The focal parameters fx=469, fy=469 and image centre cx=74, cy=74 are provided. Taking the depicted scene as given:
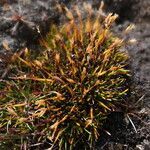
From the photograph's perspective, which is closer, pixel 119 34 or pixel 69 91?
pixel 69 91

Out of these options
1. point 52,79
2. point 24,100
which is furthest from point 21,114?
point 52,79

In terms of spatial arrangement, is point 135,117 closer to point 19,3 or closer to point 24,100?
point 24,100

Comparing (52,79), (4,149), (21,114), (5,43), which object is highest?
(5,43)

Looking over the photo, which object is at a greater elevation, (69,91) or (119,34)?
(119,34)

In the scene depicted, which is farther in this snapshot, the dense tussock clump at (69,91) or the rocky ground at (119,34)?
the rocky ground at (119,34)

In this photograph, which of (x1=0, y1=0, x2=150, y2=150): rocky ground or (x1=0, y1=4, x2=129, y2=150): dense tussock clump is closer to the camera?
(x1=0, y1=4, x2=129, y2=150): dense tussock clump
